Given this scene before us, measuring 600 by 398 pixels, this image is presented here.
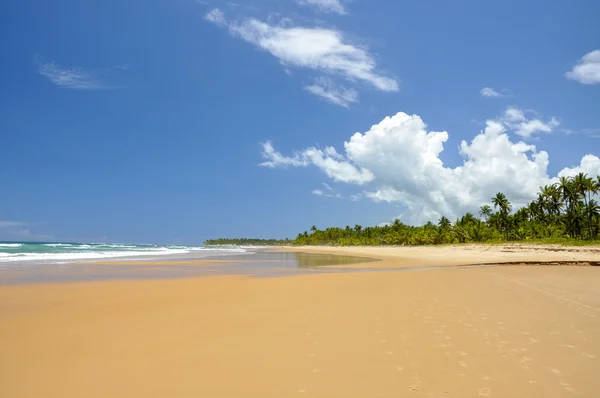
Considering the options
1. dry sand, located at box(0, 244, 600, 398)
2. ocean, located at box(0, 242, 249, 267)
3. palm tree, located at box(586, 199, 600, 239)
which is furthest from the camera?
palm tree, located at box(586, 199, 600, 239)

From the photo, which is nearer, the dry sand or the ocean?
the dry sand

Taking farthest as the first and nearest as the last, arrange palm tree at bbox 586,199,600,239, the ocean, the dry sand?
palm tree at bbox 586,199,600,239, the ocean, the dry sand

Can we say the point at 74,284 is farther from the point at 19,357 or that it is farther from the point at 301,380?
the point at 301,380

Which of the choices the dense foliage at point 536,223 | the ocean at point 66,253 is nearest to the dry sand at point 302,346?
the ocean at point 66,253

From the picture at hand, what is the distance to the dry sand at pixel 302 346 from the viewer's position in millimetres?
5406

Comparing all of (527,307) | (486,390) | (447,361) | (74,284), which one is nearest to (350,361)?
(447,361)

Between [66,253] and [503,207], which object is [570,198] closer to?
[503,207]

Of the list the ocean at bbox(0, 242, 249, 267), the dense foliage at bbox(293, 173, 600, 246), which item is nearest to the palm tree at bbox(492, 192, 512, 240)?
the dense foliage at bbox(293, 173, 600, 246)

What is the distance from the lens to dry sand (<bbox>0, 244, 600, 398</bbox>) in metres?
5.41

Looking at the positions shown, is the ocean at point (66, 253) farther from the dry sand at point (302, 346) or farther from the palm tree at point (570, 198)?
the palm tree at point (570, 198)

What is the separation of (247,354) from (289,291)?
8157mm

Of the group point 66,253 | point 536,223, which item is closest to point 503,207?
point 536,223

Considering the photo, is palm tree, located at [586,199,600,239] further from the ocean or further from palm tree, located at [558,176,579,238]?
the ocean

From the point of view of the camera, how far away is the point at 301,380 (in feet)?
18.5
